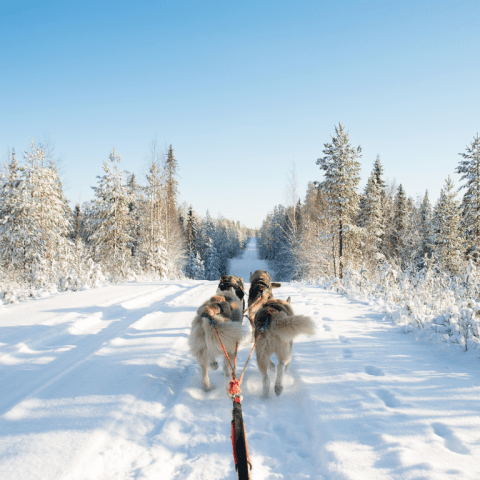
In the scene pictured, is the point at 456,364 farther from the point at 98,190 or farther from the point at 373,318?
the point at 98,190

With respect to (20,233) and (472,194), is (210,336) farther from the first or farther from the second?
(472,194)

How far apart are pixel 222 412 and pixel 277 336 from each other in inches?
37.1

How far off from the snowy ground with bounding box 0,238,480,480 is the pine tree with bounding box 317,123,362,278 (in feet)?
49.5

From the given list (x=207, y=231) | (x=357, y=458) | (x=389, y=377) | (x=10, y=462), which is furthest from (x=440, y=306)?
(x=207, y=231)

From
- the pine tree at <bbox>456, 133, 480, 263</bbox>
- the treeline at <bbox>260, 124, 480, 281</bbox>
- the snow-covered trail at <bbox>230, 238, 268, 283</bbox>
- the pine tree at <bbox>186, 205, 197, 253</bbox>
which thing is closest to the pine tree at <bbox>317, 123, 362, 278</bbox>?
the treeline at <bbox>260, 124, 480, 281</bbox>

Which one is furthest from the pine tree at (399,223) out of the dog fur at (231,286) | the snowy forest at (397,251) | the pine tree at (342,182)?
the dog fur at (231,286)

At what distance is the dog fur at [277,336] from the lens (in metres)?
2.93

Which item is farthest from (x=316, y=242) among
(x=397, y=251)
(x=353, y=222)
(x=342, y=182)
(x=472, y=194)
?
(x=397, y=251)

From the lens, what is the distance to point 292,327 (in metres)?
2.92

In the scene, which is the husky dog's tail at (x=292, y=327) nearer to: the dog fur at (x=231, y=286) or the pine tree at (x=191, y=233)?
the dog fur at (x=231, y=286)

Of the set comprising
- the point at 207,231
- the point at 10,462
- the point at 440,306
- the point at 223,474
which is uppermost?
the point at 207,231

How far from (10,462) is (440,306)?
22.0 ft

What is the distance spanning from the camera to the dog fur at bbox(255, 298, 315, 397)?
9.60 feet

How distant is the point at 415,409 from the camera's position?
2520 mm
